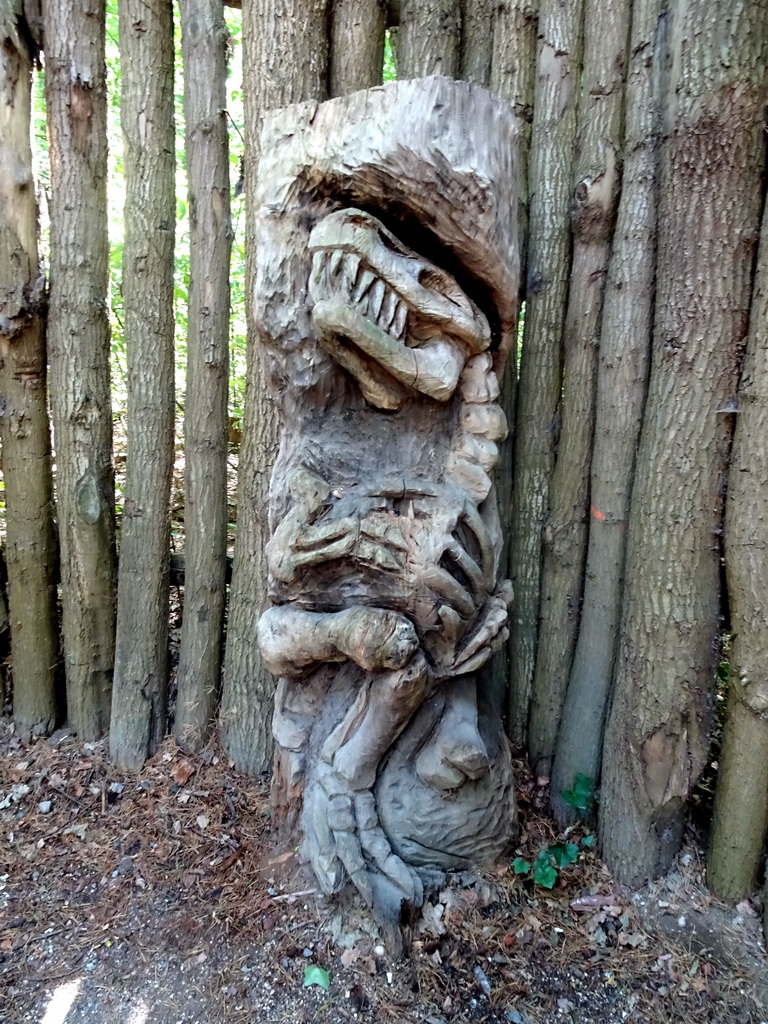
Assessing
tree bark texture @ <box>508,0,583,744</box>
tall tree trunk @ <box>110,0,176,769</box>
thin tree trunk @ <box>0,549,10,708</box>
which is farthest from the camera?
thin tree trunk @ <box>0,549,10,708</box>

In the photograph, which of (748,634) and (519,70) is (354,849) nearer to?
(748,634)

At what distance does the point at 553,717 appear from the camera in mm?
3170

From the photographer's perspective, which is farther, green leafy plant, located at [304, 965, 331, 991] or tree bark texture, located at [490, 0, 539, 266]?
tree bark texture, located at [490, 0, 539, 266]

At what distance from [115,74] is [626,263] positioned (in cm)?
475

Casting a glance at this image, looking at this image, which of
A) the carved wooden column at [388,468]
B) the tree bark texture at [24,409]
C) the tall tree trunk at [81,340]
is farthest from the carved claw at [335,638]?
the tree bark texture at [24,409]

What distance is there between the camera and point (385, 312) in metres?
2.45

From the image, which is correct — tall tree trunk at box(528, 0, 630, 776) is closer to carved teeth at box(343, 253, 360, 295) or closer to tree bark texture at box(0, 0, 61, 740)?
carved teeth at box(343, 253, 360, 295)

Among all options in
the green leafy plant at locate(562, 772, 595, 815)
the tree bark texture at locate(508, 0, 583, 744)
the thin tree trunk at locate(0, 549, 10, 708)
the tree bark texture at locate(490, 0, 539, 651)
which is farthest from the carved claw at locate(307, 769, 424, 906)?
the thin tree trunk at locate(0, 549, 10, 708)

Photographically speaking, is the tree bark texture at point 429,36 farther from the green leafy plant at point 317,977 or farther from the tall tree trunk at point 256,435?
the green leafy plant at point 317,977

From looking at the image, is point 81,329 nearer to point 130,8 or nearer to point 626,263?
point 130,8

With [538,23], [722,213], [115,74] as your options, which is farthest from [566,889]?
[115,74]

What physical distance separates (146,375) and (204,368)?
281 millimetres

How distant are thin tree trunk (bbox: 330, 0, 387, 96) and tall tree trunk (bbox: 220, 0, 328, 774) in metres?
0.06

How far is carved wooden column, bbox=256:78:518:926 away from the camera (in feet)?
7.69
